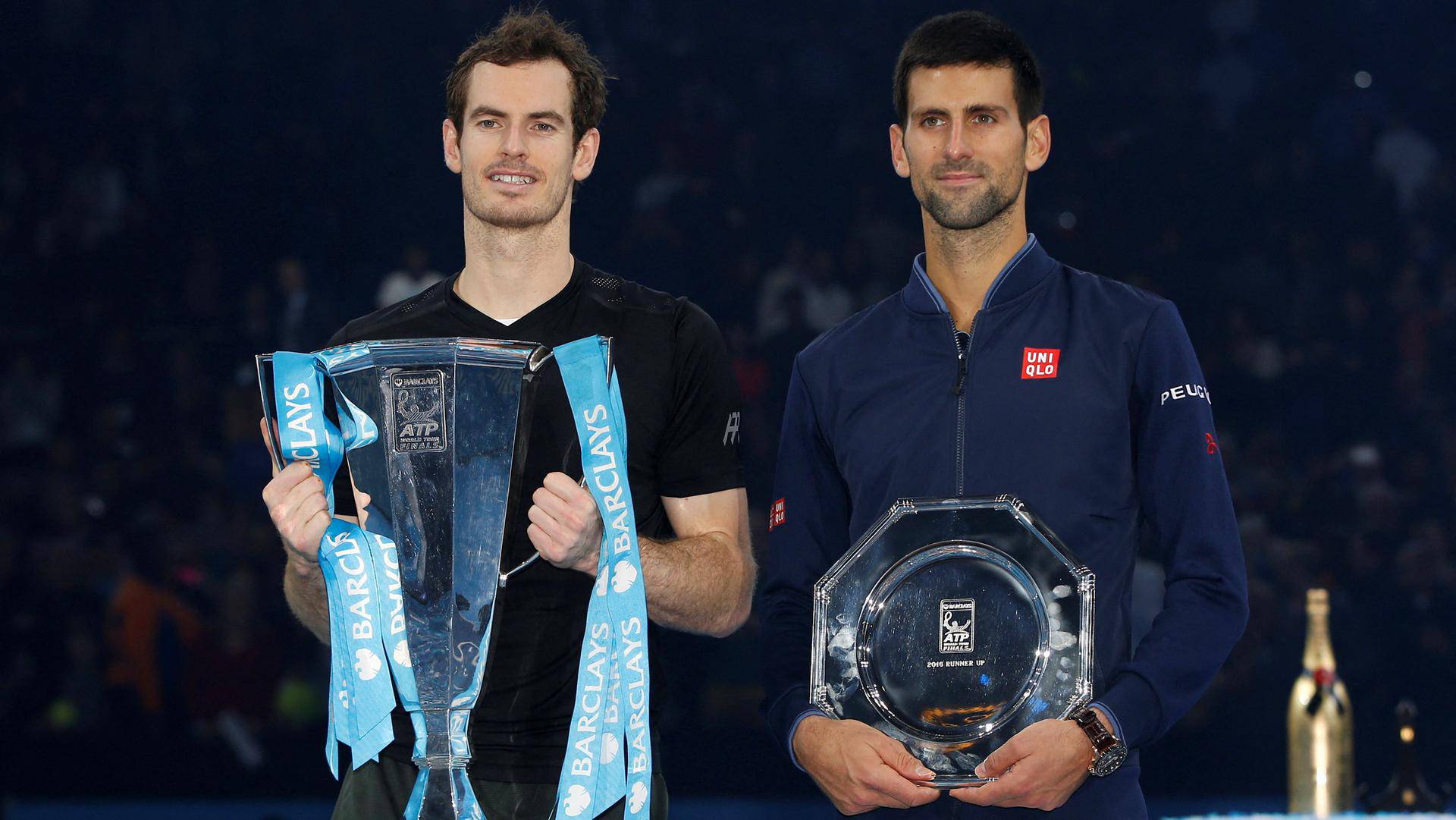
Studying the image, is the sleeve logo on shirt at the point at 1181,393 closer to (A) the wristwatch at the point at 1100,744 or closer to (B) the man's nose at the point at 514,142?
(A) the wristwatch at the point at 1100,744

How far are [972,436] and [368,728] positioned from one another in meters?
0.81

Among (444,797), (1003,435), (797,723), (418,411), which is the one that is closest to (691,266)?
(1003,435)

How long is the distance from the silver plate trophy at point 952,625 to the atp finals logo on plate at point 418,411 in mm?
469

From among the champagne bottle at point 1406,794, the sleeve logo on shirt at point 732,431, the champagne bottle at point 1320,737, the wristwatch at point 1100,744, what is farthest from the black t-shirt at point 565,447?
the champagne bottle at point 1406,794

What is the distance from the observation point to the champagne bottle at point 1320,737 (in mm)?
2881

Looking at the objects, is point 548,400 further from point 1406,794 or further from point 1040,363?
point 1406,794

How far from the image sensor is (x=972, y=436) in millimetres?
1870

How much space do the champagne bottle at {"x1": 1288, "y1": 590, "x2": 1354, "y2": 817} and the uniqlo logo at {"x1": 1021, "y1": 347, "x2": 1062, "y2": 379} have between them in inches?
49.1

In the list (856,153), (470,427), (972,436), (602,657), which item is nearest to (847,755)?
(602,657)

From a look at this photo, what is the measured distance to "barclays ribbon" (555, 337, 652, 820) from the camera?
166 cm

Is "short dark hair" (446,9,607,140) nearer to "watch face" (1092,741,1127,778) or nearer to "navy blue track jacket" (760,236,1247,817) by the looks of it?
"navy blue track jacket" (760,236,1247,817)

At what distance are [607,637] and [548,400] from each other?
0.33m

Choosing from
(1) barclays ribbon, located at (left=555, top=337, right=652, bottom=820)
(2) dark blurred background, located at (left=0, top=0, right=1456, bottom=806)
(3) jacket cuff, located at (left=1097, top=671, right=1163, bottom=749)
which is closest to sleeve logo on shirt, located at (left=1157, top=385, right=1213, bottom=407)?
(3) jacket cuff, located at (left=1097, top=671, right=1163, bottom=749)

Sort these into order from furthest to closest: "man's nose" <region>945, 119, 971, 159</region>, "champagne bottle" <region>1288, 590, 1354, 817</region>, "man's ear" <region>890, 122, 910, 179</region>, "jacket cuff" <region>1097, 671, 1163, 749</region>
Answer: "champagne bottle" <region>1288, 590, 1354, 817</region> < "man's ear" <region>890, 122, 910, 179</region> < "man's nose" <region>945, 119, 971, 159</region> < "jacket cuff" <region>1097, 671, 1163, 749</region>
